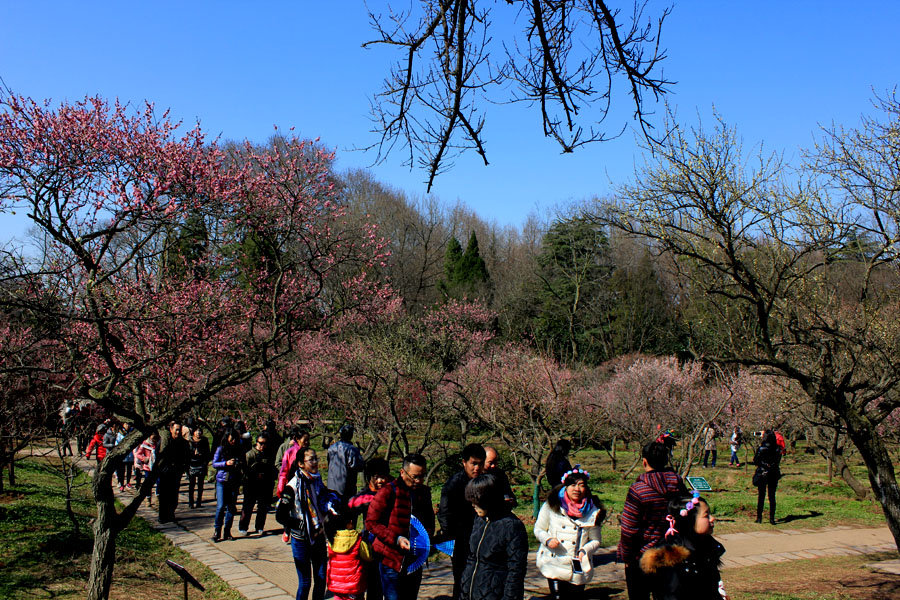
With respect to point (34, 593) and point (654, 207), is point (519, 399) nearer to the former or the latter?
point (654, 207)

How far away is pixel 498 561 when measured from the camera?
13.6 feet

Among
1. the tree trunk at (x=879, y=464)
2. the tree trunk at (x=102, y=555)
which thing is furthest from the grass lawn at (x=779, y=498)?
the tree trunk at (x=102, y=555)

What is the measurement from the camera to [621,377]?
990 inches

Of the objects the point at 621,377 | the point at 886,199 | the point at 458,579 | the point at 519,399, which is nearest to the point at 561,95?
the point at 458,579

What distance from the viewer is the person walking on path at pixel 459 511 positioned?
5449mm

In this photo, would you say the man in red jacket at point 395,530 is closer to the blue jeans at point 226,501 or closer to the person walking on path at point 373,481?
the person walking on path at point 373,481

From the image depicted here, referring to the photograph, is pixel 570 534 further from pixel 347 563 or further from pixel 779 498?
pixel 779 498

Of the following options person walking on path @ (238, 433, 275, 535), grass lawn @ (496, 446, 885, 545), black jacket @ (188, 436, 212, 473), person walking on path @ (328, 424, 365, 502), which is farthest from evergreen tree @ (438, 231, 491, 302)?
person walking on path @ (328, 424, 365, 502)

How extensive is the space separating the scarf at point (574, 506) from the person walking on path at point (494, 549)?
4.67 ft

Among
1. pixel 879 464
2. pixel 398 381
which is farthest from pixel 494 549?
pixel 398 381

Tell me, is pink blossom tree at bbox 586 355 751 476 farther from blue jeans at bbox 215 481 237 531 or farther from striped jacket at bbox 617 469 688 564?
striped jacket at bbox 617 469 688 564

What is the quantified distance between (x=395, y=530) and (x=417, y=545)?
32cm

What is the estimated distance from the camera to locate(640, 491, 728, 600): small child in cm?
375

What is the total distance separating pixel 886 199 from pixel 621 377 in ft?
58.2
